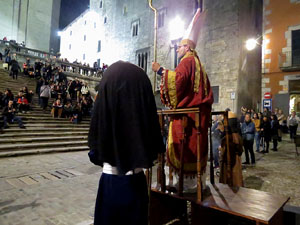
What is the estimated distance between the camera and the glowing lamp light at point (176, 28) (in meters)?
21.2

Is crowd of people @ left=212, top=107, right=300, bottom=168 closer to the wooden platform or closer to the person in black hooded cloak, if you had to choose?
the wooden platform

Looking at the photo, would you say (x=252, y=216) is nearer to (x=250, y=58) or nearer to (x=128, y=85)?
(x=128, y=85)

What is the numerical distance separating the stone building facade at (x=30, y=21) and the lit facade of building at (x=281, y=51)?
2942cm

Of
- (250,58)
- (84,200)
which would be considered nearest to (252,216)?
(84,200)

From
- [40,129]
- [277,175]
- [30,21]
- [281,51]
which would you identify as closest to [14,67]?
[40,129]

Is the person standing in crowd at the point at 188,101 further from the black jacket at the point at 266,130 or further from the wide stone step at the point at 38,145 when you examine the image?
the black jacket at the point at 266,130

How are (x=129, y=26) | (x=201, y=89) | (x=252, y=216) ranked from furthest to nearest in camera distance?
(x=129, y=26), (x=201, y=89), (x=252, y=216)

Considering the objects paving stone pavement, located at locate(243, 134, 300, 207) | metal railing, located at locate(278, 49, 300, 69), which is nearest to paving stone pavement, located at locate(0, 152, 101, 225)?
paving stone pavement, located at locate(243, 134, 300, 207)

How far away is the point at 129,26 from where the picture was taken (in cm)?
2662

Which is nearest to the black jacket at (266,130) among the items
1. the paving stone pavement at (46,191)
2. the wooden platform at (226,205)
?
the wooden platform at (226,205)

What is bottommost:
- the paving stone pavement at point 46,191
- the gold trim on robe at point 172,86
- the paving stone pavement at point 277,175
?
the paving stone pavement at point 46,191

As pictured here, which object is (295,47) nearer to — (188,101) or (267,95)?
(267,95)

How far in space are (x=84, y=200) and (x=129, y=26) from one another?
2596cm

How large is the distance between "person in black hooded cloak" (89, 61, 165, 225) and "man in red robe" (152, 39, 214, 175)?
1046 mm
